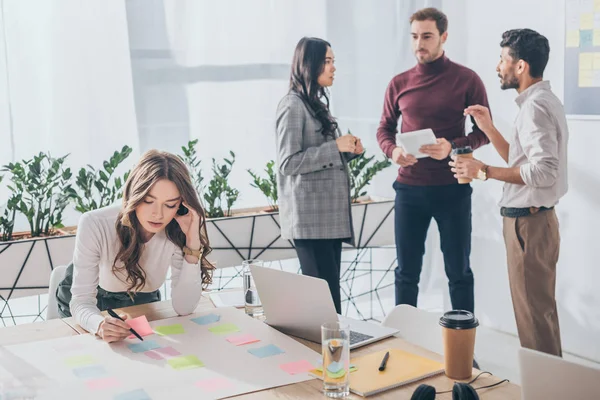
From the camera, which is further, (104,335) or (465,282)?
(465,282)

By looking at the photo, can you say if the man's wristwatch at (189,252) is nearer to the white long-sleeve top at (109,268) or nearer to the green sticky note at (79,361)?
the white long-sleeve top at (109,268)

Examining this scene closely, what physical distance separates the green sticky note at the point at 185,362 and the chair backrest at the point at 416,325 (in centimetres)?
61

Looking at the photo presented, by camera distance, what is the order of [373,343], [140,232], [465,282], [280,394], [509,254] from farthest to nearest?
1. [465,282]
2. [509,254]
3. [140,232]
4. [373,343]
5. [280,394]

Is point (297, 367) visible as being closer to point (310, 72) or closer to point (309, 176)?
point (309, 176)

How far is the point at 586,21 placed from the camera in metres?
3.66

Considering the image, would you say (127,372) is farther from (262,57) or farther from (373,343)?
(262,57)

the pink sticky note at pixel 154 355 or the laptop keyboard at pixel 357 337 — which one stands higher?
the pink sticky note at pixel 154 355

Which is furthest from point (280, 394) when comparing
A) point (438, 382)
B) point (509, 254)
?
point (509, 254)

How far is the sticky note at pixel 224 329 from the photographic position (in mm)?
2125

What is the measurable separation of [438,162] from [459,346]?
6.58 feet

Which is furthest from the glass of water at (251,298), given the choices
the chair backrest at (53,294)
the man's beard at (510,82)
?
the man's beard at (510,82)

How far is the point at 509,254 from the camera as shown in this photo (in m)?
3.34

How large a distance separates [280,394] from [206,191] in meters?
2.67

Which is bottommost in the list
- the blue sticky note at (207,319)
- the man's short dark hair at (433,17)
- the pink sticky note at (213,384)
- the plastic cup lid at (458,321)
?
the blue sticky note at (207,319)
